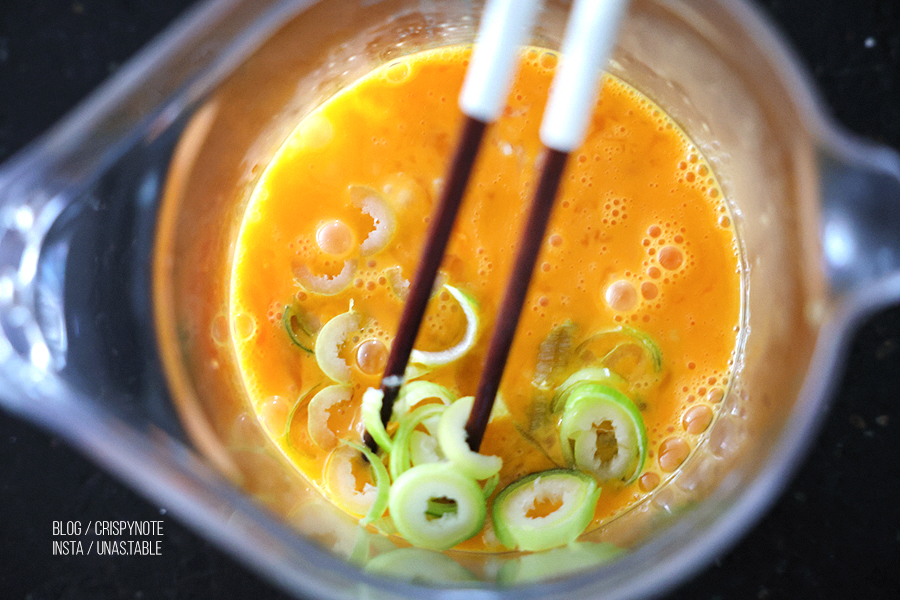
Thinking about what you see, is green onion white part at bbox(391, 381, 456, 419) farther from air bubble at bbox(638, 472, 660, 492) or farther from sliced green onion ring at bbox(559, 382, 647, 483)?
air bubble at bbox(638, 472, 660, 492)

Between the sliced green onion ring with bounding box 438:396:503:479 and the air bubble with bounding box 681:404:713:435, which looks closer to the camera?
the sliced green onion ring with bounding box 438:396:503:479

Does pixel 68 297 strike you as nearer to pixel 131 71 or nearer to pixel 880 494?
pixel 131 71

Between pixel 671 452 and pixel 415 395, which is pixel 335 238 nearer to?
pixel 415 395

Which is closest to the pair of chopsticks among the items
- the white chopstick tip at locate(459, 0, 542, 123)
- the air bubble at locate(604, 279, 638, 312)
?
the white chopstick tip at locate(459, 0, 542, 123)

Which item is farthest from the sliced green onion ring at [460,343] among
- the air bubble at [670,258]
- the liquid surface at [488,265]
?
the air bubble at [670,258]

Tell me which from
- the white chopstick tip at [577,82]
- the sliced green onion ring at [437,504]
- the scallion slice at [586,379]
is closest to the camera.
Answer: the white chopstick tip at [577,82]

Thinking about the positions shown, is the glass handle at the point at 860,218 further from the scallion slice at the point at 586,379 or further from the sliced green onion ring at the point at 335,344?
the sliced green onion ring at the point at 335,344

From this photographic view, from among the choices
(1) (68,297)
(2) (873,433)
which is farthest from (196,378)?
(2) (873,433)
